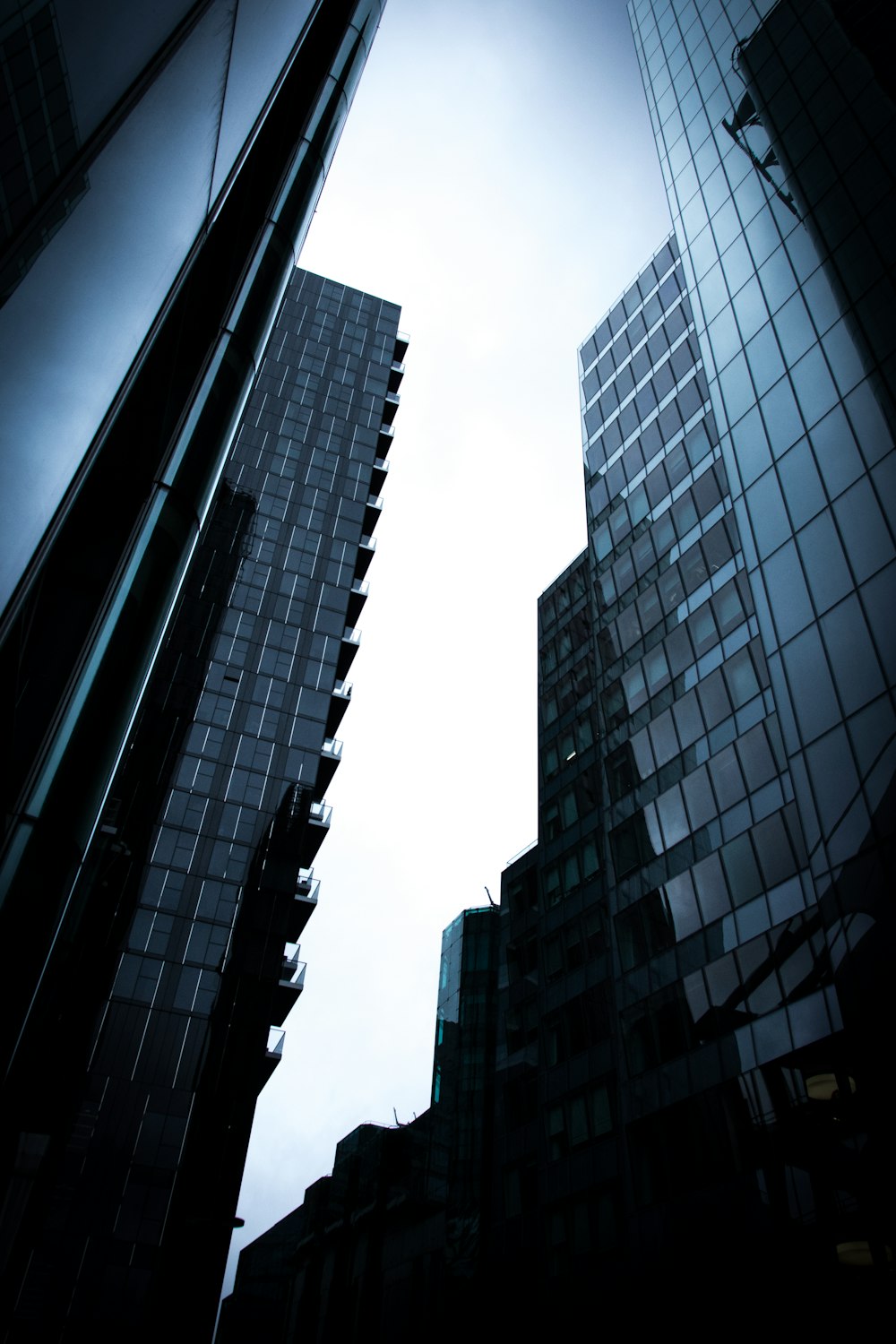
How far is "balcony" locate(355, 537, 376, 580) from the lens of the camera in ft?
231

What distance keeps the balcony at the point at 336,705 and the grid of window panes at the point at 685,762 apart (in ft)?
66.1

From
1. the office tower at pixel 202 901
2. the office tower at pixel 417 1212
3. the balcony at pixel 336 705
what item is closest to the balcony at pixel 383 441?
the office tower at pixel 202 901

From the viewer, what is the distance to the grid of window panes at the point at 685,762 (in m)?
30.9

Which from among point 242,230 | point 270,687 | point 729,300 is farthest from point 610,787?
point 242,230

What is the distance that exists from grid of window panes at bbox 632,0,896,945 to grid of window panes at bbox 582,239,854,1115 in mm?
10157

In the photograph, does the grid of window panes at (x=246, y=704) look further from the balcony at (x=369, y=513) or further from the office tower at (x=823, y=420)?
the office tower at (x=823, y=420)

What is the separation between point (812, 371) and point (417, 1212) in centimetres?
6280

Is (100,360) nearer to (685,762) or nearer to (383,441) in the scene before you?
(685,762)

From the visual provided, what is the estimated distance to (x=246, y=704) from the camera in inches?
2359

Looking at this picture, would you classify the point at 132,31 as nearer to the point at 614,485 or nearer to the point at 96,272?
the point at 96,272

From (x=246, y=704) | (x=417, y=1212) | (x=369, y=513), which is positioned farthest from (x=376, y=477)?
(x=417, y=1212)

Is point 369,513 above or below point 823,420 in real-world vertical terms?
above

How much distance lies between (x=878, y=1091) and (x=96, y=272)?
63.2ft

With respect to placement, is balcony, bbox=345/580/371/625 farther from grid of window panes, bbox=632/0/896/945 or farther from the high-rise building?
grid of window panes, bbox=632/0/896/945
